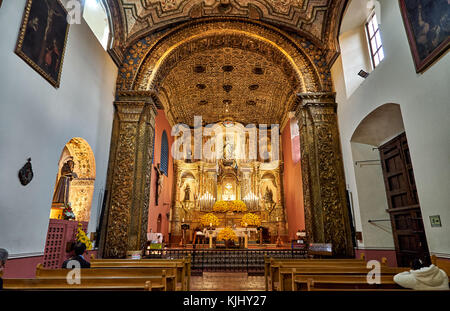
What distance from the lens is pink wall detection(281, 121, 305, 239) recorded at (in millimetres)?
13562

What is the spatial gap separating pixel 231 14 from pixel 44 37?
6.32 meters

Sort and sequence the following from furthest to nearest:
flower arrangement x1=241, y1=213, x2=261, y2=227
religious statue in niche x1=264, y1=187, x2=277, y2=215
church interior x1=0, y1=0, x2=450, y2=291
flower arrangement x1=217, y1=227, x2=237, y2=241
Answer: religious statue in niche x1=264, y1=187, x2=277, y2=215, flower arrangement x1=241, y1=213, x2=261, y2=227, flower arrangement x1=217, y1=227, x2=237, y2=241, church interior x1=0, y1=0, x2=450, y2=291

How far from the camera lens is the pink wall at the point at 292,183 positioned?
1356cm

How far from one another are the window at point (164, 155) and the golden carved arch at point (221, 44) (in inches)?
218

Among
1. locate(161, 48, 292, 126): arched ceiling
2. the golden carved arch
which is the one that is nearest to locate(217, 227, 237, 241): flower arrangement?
the golden carved arch

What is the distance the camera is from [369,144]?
7820mm

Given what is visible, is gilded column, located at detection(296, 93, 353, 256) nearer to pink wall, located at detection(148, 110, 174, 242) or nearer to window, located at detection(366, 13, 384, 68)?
window, located at detection(366, 13, 384, 68)

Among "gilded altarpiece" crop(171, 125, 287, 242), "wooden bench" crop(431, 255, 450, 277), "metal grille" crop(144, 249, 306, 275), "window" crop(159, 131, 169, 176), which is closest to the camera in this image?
"wooden bench" crop(431, 255, 450, 277)

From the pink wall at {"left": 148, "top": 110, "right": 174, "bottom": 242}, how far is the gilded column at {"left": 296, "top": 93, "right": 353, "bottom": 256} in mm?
6752

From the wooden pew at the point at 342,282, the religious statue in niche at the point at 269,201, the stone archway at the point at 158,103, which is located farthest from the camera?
the religious statue in niche at the point at 269,201

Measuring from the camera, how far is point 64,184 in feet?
21.7

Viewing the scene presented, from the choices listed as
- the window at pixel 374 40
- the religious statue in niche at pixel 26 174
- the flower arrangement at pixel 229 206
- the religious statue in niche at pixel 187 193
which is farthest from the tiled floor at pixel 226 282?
the religious statue in niche at pixel 187 193

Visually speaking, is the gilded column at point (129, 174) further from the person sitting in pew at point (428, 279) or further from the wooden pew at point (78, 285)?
the person sitting in pew at point (428, 279)
